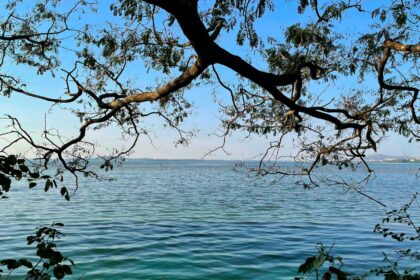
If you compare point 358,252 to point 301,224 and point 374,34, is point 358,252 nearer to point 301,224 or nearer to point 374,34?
point 301,224

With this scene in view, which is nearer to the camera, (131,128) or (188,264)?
(131,128)

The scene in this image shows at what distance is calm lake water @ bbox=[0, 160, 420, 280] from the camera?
36.3ft

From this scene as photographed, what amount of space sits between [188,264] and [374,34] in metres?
7.10

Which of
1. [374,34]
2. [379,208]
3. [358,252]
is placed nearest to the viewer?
[374,34]

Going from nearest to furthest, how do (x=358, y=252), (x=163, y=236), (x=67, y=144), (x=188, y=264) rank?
(x=67, y=144)
(x=188, y=264)
(x=358, y=252)
(x=163, y=236)

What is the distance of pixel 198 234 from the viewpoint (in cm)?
1544

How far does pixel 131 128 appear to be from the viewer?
27.8 feet

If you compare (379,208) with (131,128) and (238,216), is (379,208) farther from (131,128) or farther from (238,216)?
(131,128)

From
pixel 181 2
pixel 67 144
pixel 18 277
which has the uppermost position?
pixel 181 2

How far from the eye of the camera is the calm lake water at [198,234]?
11.1 m

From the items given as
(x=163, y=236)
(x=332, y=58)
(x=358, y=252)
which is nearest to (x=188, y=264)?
(x=163, y=236)

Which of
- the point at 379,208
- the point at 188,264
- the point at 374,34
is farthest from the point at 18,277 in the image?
the point at 379,208

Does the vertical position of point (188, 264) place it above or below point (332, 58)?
below

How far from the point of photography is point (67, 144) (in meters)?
7.01
